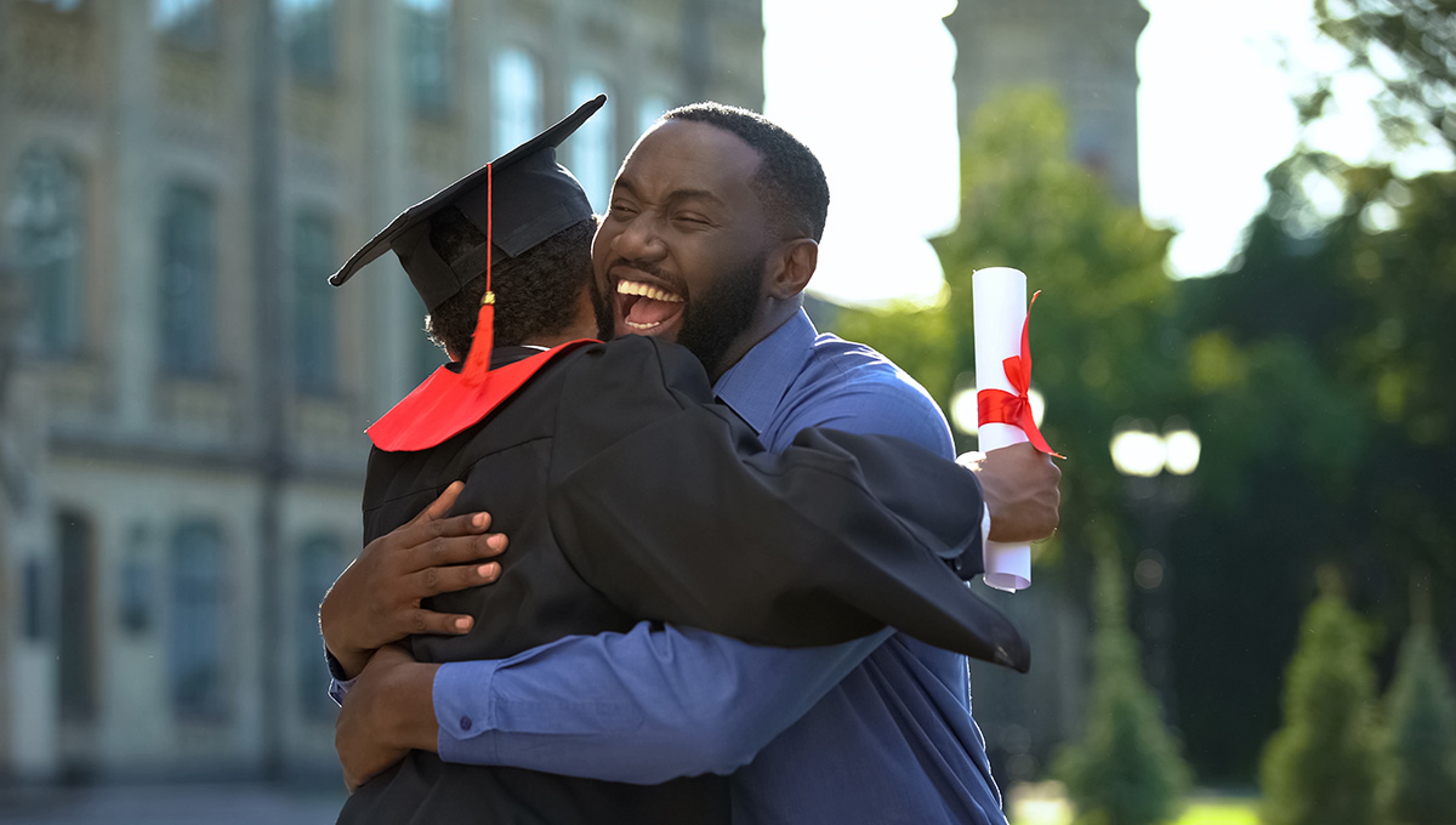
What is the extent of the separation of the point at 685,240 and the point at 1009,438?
1.85ft

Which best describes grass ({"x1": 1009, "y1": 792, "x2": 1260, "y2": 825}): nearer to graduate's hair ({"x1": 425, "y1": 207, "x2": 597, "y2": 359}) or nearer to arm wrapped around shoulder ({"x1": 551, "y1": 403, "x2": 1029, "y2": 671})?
graduate's hair ({"x1": 425, "y1": 207, "x2": 597, "y2": 359})

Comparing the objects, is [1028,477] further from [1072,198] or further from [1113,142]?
[1113,142]

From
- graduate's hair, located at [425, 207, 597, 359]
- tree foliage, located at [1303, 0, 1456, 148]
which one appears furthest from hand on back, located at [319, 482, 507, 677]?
tree foliage, located at [1303, 0, 1456, 148]

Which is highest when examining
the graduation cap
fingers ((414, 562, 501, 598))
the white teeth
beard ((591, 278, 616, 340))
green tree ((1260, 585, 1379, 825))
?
the graduation cap

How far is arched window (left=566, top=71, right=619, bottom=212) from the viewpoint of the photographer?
27688 mm

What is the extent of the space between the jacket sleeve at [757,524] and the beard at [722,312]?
0.42 meters

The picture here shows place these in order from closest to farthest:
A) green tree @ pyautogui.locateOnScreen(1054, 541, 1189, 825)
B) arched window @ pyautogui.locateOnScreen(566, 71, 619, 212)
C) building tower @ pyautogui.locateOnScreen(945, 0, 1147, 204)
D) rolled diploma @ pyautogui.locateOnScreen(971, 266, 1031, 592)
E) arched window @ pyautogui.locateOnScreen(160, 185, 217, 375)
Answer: rolled diploma @ pyautogui.locateOnScreen(971, 266, 1031, 592)
green tree @ pyautogui.locateOnScreen(1054, 541, 1189, 825)
arched window @ pyautogui.locateOnScreen(160, 185, 217, 375)
arched window @ pyautogui.locateOnScreen(566, 71, 619, 212)
building tower @ pyautogui.locateOnScreen(945, 0, 1147, 204)

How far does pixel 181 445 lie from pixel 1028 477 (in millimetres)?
21445

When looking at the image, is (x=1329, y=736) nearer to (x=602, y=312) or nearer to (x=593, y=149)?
(x=593, y=149)

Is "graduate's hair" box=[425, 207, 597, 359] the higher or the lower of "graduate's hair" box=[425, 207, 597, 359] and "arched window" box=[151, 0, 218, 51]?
the higher

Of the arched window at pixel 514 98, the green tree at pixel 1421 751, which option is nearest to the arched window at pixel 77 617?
the arched window at pixel 514 98

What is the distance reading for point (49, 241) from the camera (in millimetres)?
21375

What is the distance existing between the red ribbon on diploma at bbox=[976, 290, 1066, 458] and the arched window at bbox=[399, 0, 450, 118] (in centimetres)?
2550

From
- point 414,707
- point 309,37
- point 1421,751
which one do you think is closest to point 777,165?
point 414,707
